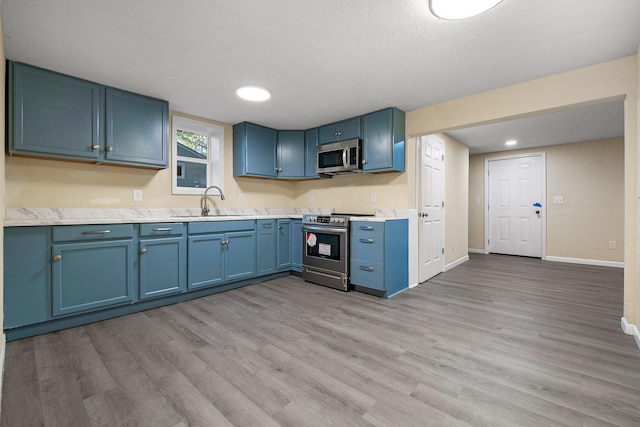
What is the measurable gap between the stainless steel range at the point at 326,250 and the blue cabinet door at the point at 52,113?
2.45 metres

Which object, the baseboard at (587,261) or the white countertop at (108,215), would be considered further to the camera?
Answer: the baseboard at (587,261)

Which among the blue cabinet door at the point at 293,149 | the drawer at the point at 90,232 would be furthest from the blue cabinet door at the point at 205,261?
the blue cabinet door at the point at 293,149

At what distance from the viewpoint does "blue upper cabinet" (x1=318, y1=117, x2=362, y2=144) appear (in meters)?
3.67

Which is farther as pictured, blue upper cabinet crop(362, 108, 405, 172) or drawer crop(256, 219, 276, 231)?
drawer crop(256, 219, 276, 231)

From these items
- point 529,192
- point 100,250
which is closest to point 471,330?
point 100,250

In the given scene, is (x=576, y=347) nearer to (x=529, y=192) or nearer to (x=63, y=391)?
(x=63, y=391)

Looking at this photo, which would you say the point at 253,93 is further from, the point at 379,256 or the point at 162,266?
the point at 379,256

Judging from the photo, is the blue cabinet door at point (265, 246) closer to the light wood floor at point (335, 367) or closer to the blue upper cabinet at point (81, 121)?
the light wood floor at point (335, 367)

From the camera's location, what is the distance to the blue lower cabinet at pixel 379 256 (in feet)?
10.4

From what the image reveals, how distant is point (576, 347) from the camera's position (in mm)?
→ 2043

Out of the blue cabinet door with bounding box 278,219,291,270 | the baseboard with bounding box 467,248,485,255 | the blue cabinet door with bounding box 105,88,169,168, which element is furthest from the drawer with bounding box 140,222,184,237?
the baseboard with bounding box 467,248,485,255

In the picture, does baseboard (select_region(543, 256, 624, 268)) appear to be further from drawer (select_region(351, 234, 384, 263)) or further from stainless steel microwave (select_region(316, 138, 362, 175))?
stainless steel microwave (select_region(316, 138, 362, 175))

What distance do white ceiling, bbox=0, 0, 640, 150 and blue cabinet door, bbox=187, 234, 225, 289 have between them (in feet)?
5.20

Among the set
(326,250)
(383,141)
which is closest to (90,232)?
(326,250)
